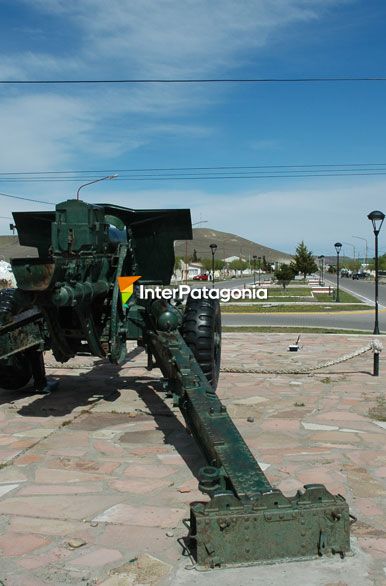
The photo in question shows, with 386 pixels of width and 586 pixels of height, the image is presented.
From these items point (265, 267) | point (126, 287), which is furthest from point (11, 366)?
point (265, 267)

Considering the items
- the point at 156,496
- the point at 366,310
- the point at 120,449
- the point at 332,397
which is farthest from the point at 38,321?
the point at 366,310

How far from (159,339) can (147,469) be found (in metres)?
1.68

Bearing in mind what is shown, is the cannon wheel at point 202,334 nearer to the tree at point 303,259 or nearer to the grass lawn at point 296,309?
the grass lawn at point 296,309

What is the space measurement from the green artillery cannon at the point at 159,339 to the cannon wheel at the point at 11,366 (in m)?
0.02

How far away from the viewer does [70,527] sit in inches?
151

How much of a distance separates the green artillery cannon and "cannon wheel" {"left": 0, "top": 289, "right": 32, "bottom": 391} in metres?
0.02

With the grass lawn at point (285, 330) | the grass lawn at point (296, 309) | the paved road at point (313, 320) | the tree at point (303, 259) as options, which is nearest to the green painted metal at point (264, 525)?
the grass lawn at point (285, 330)

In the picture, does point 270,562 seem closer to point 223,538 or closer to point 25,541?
point 223,538

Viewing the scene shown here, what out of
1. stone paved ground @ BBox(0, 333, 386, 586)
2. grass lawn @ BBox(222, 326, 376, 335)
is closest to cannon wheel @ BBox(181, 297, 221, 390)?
stone paved ground @ BBox(0, 333, 386, 586)

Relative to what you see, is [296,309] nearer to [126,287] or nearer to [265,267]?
[126,287]

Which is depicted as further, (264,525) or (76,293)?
(76,293)

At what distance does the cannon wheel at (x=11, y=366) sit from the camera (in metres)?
7.30

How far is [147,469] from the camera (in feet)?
16.2

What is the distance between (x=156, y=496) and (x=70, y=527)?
0.73 meters
